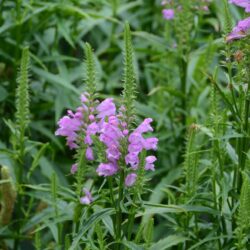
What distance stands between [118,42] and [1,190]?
2.15m

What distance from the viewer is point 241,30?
2.94 m

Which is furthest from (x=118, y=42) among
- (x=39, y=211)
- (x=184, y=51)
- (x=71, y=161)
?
(x=39, y=211)

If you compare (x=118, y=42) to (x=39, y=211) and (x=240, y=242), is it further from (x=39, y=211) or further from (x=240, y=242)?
(x=240, y=242)

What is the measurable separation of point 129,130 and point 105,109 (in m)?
0.31

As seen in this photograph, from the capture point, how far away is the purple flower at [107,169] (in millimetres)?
2758

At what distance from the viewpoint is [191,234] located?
3344 millimetres

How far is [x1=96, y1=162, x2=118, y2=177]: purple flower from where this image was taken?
2.76 m

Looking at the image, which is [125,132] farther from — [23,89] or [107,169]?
[23,89]

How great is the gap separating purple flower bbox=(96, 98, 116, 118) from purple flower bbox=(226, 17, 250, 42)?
56 cm

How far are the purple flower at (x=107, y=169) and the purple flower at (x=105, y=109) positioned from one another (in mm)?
311

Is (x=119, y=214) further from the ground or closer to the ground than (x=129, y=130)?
closer to the ground

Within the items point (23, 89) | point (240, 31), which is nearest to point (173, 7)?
point (23, 89)

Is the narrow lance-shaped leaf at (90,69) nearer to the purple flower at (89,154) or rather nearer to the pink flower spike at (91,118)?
the pink flower spike at (91,118)

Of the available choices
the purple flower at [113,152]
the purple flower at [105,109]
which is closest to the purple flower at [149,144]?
Result: the purple flower at [113,152]
